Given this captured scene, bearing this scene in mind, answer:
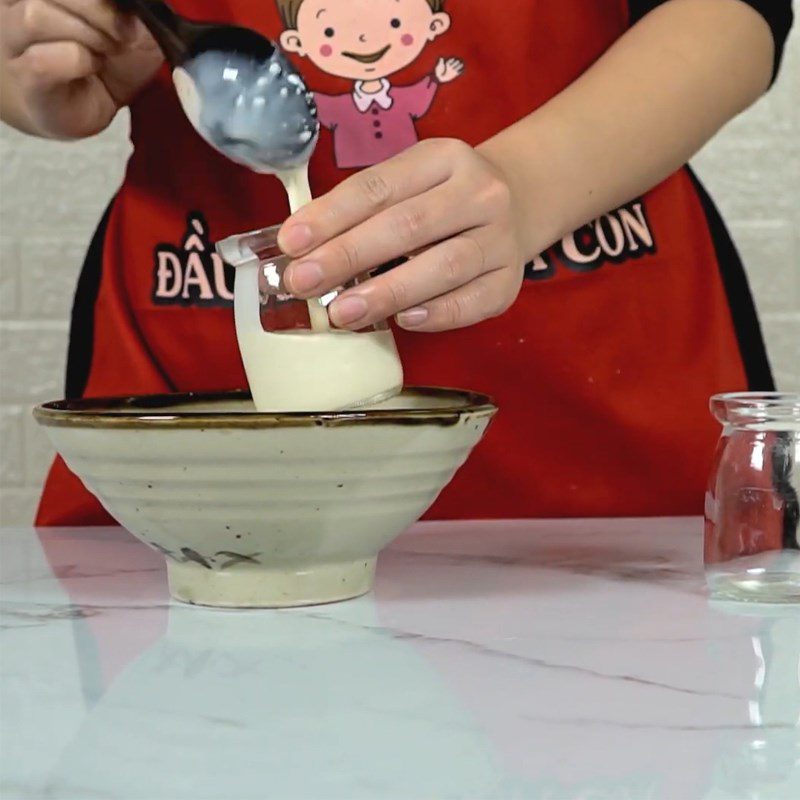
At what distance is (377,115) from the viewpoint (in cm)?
93

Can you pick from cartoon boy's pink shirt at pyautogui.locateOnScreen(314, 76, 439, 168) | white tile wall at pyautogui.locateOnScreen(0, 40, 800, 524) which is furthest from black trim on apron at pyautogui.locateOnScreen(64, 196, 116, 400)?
white tile wall at pyautogui.locateOnScreen(0, 40, 800, 524)

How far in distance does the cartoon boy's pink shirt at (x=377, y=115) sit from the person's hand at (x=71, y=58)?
12 centimetres

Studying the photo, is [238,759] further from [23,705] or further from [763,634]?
[763,634]

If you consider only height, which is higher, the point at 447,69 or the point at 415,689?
the point at 447,69

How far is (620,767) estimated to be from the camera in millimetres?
405

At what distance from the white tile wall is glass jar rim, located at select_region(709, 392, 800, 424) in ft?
3.83

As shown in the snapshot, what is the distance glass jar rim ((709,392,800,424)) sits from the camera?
0.63 meters

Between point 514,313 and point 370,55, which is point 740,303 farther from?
point 370,55

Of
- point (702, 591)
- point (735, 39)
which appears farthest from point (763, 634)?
point (735, 39)

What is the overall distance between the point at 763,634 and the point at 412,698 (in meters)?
0.17

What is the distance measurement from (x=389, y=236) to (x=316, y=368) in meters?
0.08

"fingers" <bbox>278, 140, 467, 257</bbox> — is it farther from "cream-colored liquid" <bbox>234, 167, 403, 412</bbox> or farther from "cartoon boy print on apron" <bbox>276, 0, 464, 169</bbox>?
"cartoon boy print on apron" <bbox>276, 0, 464, 169</bbox>

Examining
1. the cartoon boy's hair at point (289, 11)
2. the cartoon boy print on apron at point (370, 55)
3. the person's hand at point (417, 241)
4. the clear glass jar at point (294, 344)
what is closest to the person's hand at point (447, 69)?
the cartoon boy print on apron at point (370, 55)

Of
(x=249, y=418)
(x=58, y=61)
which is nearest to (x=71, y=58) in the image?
(x=58, y=61)
